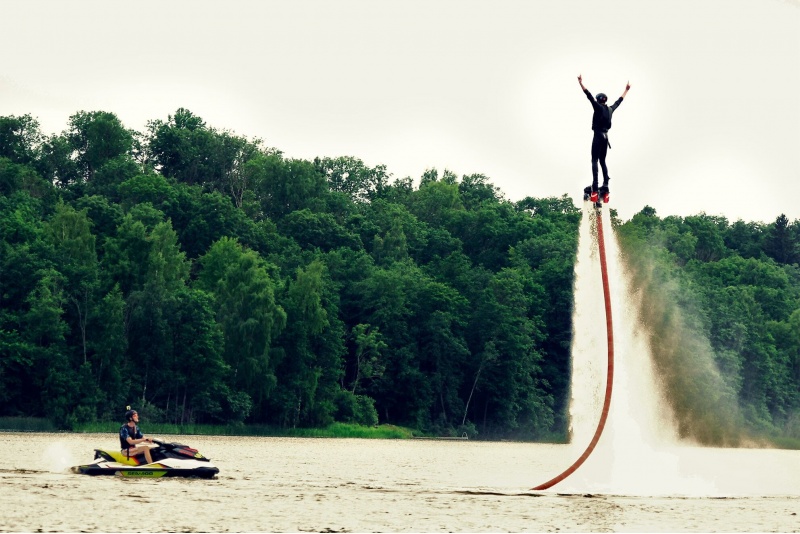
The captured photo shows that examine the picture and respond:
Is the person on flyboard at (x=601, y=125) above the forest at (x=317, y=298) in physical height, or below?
below

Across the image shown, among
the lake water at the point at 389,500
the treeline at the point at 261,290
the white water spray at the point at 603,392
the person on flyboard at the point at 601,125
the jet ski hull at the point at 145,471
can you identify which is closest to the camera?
the lake water at the point at 389,500

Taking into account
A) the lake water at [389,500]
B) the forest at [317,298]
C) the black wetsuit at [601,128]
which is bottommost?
A: the lake water at [389,500]

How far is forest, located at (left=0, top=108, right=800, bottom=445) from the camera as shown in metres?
104

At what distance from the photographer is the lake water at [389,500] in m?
32.4

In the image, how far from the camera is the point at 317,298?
116125 mm

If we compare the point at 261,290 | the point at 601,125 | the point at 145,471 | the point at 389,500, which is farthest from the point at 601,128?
the point at 261,290

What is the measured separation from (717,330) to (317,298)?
43107mm

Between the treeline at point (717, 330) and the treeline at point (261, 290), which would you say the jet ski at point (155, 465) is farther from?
the treeline at point (717, 330)

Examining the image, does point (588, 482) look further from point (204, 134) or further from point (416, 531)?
point (204, 134)

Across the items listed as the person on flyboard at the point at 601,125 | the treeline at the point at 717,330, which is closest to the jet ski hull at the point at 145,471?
the person on flyboard at the point at 601,125

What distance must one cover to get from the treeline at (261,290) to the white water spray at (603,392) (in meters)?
60.7

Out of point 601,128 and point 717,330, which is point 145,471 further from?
point 717,330

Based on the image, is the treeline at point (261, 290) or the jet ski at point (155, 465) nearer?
the jet ski at point (155, 465)

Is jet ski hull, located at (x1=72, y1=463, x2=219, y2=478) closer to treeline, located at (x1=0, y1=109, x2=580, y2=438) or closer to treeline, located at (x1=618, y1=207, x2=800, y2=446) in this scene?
treeline, located at (x1=0, y1=109, x2=580, y2=438)
